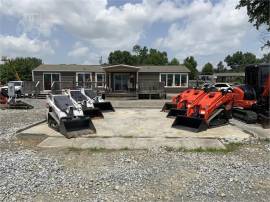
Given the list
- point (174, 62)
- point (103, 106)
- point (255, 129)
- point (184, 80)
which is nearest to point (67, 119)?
point (103, 106)

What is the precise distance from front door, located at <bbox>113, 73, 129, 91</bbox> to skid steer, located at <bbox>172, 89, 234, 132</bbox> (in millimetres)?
18095

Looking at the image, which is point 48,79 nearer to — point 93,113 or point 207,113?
point 93,113

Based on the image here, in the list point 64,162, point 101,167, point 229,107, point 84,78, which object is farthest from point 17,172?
point 84,78

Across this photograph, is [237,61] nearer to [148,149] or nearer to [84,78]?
[84,78]

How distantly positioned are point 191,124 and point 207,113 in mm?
706

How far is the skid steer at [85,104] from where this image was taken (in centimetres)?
1234

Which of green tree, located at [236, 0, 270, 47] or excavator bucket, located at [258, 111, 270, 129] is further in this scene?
green tree, located at [236, 0, 270, 47]

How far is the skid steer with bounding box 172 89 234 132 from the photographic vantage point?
31.9 feet

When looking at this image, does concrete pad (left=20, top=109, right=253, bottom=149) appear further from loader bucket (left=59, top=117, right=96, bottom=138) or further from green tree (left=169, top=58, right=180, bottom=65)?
green tree (left=169, top=58, right=180, bottom=65)

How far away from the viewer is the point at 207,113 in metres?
10.1

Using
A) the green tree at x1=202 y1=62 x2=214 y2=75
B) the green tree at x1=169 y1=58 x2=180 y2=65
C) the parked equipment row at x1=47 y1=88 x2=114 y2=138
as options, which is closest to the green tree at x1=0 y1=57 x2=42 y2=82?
the green tree at x1=169 y1=58 x2=180 y2=65

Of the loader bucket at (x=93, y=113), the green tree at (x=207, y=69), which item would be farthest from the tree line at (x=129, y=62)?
the loader bucket at (x=93, y=113)

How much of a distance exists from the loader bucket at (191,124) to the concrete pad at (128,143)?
3.73 ft

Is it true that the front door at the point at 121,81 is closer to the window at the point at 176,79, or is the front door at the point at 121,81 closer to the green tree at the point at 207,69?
the window at the point at 176,79
